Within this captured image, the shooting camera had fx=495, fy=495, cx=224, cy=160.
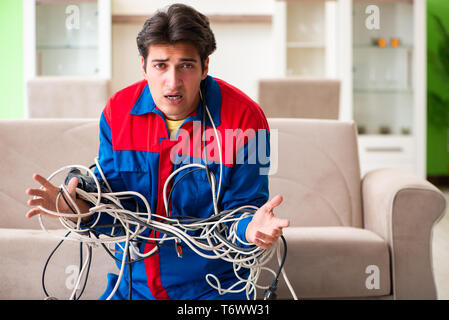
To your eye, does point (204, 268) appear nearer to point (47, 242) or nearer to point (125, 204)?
point (125, 204)

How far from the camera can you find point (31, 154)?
1.91 m

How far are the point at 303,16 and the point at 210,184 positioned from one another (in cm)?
343

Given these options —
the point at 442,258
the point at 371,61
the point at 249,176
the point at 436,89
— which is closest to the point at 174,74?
the point at 249,176

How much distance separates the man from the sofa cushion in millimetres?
354

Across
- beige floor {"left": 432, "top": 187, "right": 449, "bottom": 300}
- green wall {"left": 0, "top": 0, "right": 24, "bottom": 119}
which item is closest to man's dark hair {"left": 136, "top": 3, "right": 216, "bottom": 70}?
beige floor {"left": 432, "top": 187, "right": 449, "bottom": 300}

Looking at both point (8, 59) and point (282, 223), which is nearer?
point (282, 223)

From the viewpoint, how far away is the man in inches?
44.1

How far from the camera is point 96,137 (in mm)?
1907

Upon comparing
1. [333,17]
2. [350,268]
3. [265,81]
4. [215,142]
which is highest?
[333,17]

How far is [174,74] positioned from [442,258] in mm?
1961

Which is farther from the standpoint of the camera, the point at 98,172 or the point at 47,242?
the point at 47,242

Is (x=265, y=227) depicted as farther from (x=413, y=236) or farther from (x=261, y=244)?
(x=413, y=236)

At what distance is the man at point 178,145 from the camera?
3.67 feet
